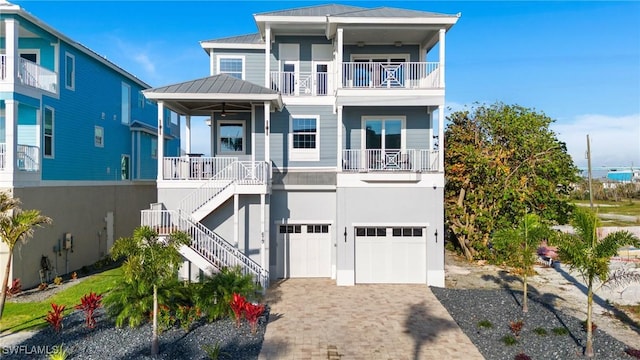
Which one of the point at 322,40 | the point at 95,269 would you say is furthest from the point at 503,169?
the point at 95,269

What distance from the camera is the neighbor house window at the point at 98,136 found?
1827cm

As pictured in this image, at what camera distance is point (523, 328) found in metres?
9.92

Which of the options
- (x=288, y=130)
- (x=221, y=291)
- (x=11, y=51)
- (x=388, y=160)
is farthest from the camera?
(x=288, y=130)

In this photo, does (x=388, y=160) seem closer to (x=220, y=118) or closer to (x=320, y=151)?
(x=320, y=151)

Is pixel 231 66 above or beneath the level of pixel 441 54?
above

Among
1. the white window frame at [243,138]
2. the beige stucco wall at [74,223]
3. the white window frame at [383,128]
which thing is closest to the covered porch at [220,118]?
the white window frame at [243,138]

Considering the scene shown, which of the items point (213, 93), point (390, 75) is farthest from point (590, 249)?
point (213, 93)

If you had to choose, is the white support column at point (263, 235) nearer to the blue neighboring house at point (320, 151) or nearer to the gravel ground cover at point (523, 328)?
the blue neighboring house at point (320, 151)

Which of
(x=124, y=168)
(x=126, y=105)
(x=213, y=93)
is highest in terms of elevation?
(x=126, y=105)

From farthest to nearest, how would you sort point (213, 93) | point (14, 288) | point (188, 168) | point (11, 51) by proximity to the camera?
point (188, 168) → point (213, 93) → point (11, 51) → point (14, 288)

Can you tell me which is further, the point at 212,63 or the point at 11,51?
the point at 212,63

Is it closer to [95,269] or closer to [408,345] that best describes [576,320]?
[408,345]

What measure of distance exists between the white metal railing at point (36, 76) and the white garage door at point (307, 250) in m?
10.4

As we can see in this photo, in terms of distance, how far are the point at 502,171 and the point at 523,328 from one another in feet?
28.5
